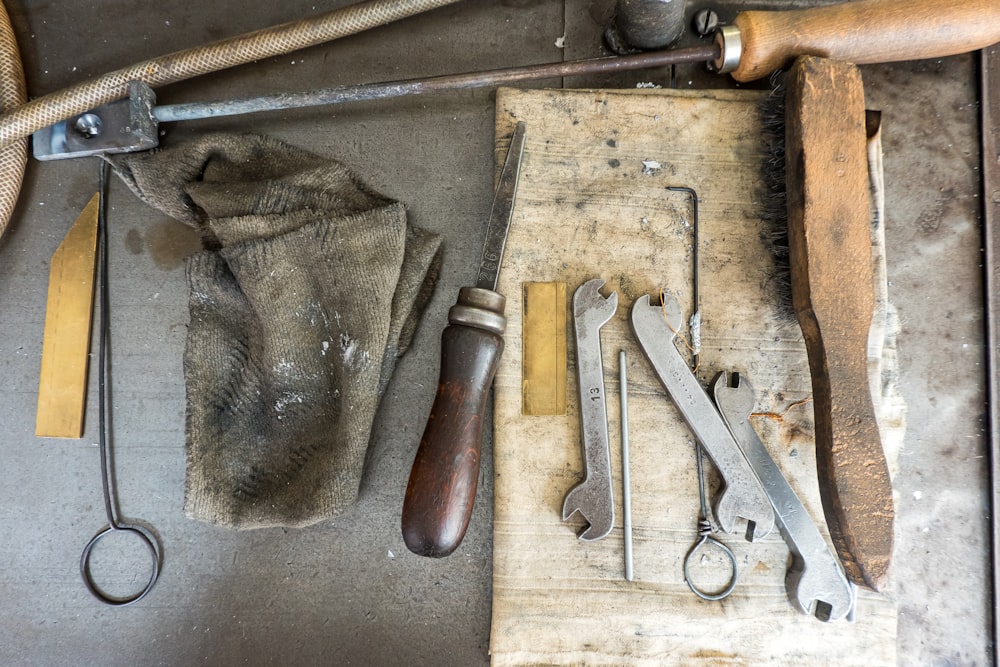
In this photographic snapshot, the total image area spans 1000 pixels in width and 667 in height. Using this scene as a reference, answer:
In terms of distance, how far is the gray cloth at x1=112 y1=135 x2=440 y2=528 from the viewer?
88 centimetres

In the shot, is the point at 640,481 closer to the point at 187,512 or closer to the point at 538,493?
the point at 538,493

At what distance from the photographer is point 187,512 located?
0.89m

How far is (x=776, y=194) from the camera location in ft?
2.98

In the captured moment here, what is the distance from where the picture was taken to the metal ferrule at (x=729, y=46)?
0.85 m

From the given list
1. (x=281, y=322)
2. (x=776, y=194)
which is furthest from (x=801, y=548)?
(x=281, y=322)

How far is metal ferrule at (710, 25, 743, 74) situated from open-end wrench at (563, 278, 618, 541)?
410 mm

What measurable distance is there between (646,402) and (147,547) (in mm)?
940

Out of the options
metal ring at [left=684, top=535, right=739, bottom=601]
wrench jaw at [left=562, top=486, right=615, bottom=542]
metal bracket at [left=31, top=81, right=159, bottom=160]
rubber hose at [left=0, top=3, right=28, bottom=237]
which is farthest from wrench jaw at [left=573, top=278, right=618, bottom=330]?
rubber hose at [left=0, top=3, right=28, bottom=237]

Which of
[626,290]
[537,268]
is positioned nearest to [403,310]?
[537,268]

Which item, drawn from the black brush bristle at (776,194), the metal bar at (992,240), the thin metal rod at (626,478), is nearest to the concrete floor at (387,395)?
the metal bar at (992,240)

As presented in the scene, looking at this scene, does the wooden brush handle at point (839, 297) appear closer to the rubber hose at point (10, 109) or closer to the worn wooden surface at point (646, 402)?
the worn wooden surface at point (646, 402)

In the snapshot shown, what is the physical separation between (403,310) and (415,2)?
530 millimetres

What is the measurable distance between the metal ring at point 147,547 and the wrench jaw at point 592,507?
0.75 m

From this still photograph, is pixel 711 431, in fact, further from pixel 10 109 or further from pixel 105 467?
pixel 10 109
